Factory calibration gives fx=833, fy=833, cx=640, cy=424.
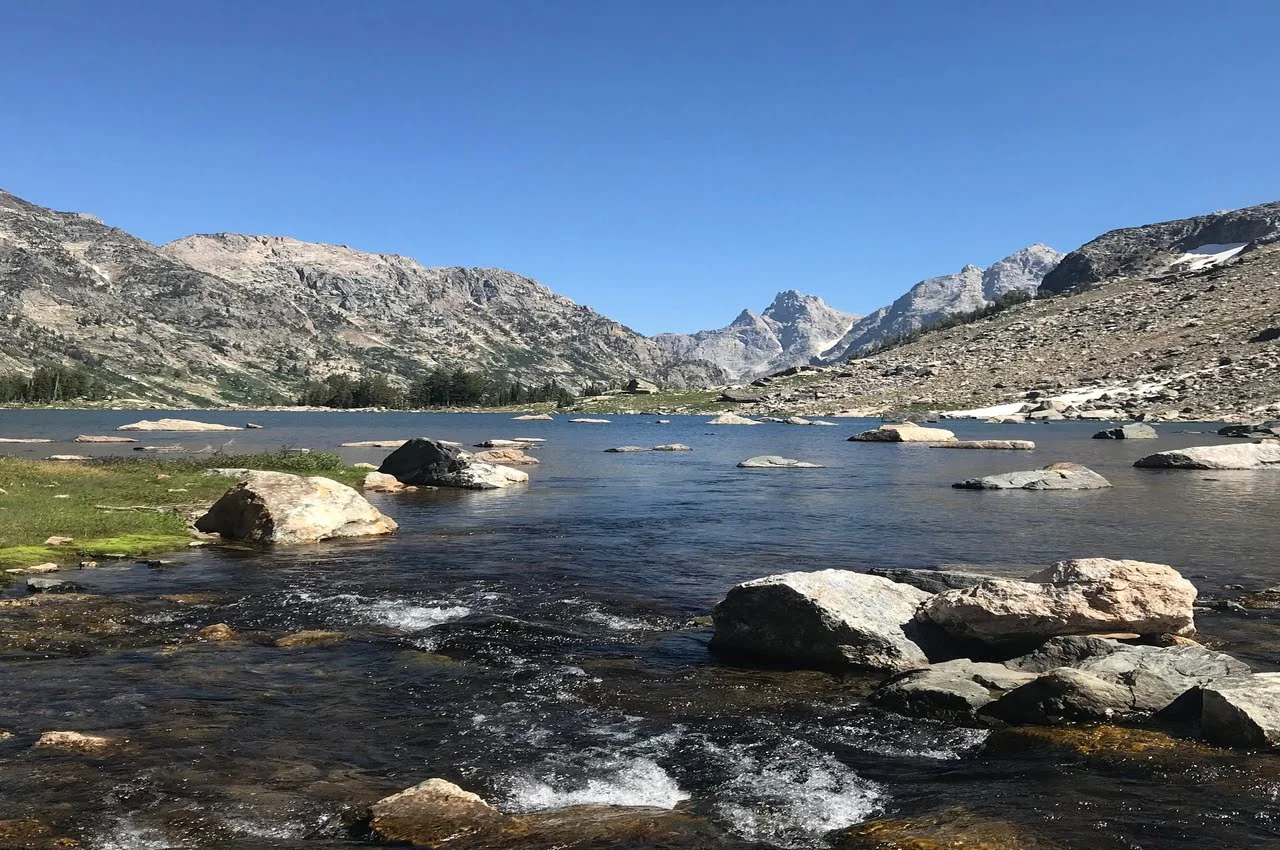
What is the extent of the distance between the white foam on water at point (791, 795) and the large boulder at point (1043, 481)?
4234cm

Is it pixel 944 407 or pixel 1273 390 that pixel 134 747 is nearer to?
pixel 1273 390

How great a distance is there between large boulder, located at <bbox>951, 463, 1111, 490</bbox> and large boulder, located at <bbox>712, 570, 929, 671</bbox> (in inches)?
1387

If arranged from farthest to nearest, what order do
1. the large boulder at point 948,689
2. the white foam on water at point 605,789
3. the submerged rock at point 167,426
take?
the submerged rock at point 167,426
the large boulder at point 948,689
the white foam on water at point 605,789

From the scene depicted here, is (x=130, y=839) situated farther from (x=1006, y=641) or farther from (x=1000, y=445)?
(x=1000, y=445)

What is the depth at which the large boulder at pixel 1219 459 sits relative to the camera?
61.8 m

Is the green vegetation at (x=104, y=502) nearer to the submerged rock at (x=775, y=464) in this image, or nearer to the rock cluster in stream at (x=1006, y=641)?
the rock cluster in stream at (x=1006, y=641)

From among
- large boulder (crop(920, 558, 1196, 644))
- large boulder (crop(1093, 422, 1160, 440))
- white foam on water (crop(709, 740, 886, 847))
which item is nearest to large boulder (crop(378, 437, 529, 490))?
large boulder (crop(920, 558, 1196, 644))

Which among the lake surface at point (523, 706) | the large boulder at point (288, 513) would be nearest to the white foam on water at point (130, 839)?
the lake surface at point (523, 706)

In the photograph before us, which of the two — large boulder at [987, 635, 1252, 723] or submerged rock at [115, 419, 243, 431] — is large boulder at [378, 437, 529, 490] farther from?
submerged rock at [115, 419, 243, 431]

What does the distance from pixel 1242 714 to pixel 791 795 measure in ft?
22.8

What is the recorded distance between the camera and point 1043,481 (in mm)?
50562

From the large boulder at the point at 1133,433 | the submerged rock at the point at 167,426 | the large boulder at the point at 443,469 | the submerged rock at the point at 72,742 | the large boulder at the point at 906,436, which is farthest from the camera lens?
the submerged rock at the point at 167,426

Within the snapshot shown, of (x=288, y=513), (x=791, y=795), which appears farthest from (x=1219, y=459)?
(x=791, y=795)

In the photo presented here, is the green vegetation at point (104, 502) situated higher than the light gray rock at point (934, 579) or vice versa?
the green vegetation at point (104, 502)
